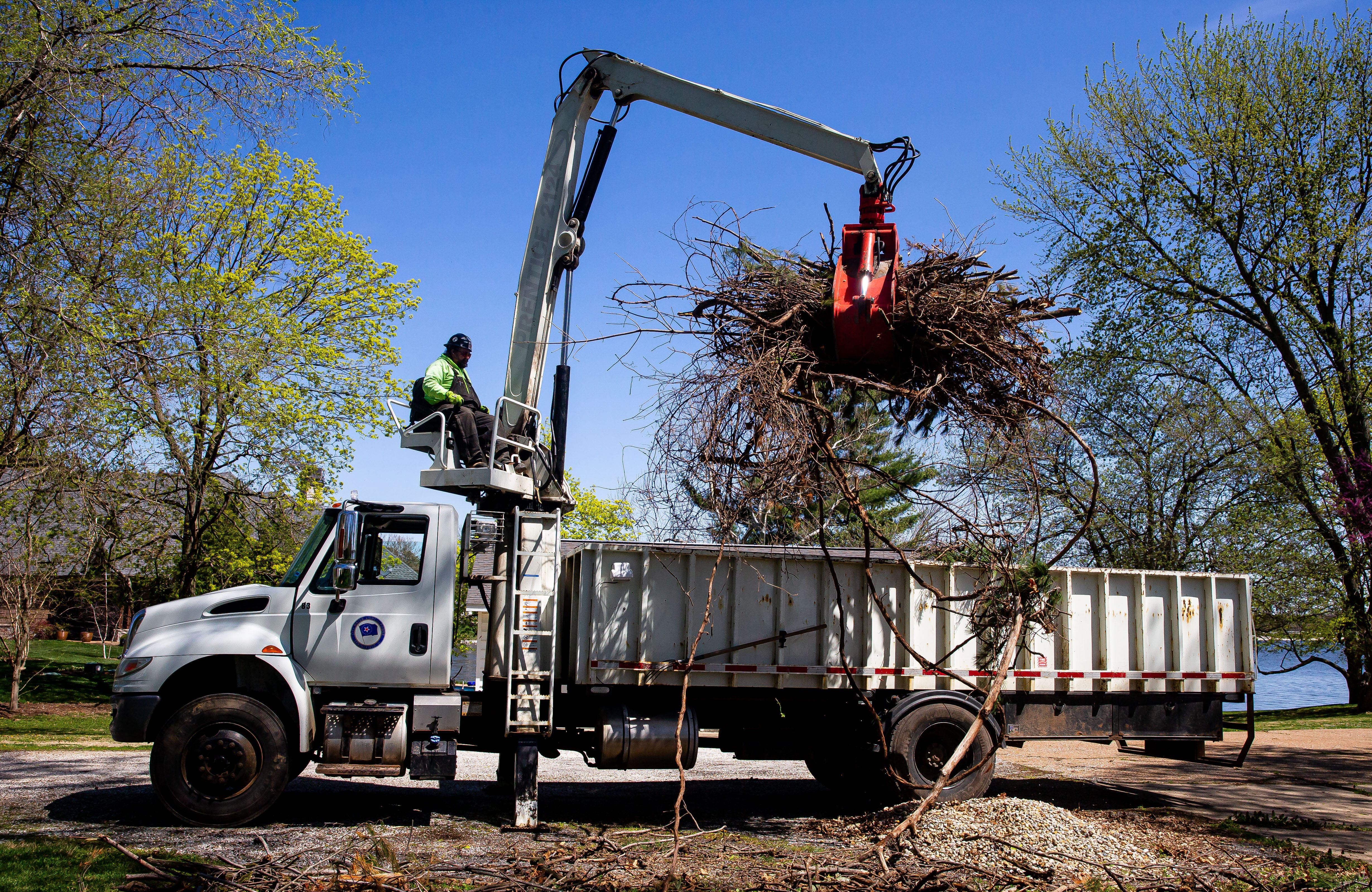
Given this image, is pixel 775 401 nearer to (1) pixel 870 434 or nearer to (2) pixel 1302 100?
(1) pixel 870 434

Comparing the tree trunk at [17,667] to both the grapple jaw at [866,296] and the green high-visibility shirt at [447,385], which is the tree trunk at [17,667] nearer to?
the green high-visibility shirt at [447,385]

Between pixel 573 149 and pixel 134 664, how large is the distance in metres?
5.74

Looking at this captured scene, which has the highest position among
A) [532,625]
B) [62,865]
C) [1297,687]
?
[532,625]

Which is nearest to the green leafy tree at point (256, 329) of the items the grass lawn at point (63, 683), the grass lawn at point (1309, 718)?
the grass lawn at point (63, 683)

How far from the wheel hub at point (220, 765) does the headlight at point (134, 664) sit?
73cm

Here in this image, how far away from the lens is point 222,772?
7418mm

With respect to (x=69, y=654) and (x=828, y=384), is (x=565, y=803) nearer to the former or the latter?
(x=828, y=384)

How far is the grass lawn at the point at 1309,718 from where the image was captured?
64.2 ft

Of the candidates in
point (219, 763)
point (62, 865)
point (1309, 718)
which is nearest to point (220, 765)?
point (219, 763)

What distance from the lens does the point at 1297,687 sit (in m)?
56.7

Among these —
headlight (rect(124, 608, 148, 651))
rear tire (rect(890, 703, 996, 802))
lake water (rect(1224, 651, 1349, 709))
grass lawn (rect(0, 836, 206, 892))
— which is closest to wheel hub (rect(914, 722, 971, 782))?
rear tire (rect(890, 703, 996, 802))

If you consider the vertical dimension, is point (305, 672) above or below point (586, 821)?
above

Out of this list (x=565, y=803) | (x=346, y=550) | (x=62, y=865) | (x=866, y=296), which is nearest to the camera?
(x=62, y=865)

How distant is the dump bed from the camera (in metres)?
8.38
